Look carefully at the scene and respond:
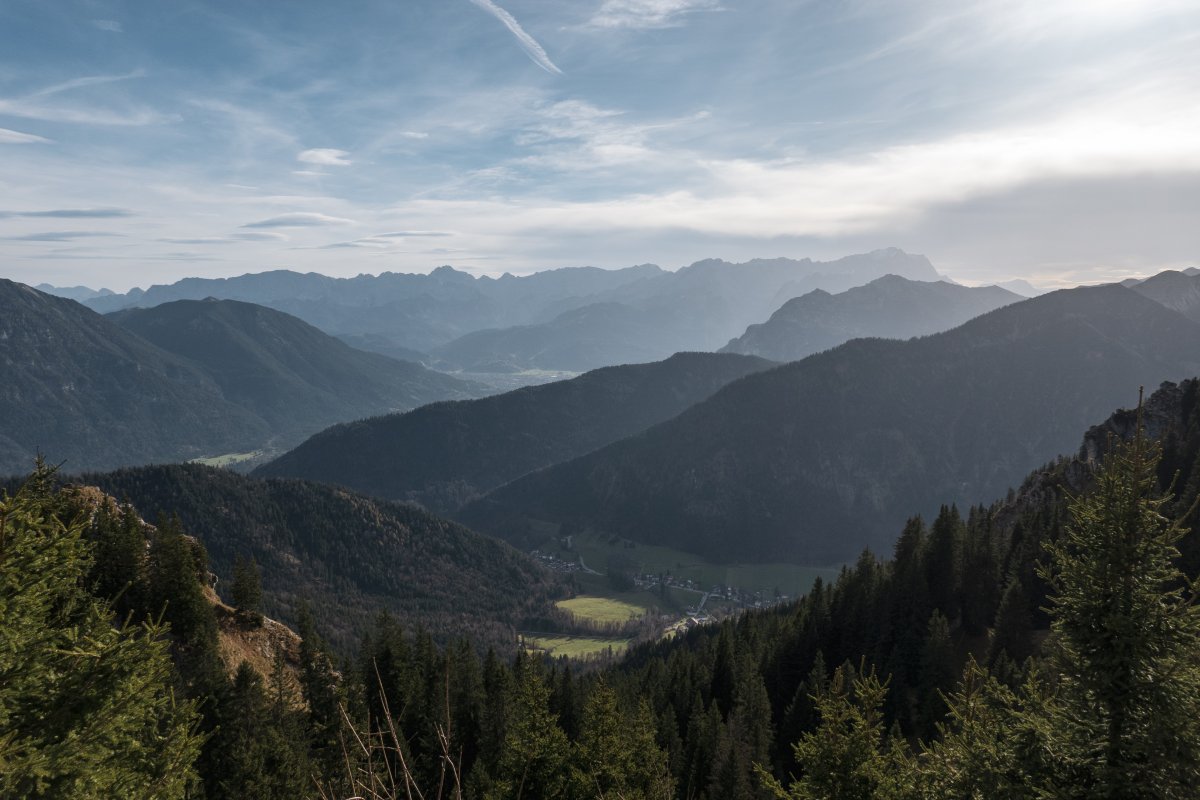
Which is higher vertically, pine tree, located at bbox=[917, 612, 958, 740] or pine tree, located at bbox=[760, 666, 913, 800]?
pine tree, located at bbox=[760, 666, 913, 800]

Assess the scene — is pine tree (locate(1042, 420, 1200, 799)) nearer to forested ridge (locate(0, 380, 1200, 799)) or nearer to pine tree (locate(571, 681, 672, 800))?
forested ridge (locate(0, 380, 1200, 799))

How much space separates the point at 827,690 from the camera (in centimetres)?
4116

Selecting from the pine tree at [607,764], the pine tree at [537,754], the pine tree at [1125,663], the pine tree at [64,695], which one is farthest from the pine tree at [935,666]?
the pine tree at [64,695]

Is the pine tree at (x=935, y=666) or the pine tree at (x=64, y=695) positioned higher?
the pine tree at (x=64, y=695)

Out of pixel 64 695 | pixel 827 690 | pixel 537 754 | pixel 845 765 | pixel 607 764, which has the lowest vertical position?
pixel 537 754

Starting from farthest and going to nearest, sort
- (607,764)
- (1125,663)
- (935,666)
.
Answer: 1. (935,666)
2. (607,764)
3. (1125,663)

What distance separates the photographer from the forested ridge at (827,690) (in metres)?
15.5

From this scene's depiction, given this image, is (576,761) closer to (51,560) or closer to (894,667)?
(51,560)

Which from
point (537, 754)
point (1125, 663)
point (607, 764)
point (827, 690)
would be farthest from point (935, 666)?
point (1125, 663)

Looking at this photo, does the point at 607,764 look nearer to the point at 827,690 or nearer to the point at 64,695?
the point at 827,690

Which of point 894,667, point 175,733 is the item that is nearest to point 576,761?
point 175,733

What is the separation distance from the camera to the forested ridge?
1547cm

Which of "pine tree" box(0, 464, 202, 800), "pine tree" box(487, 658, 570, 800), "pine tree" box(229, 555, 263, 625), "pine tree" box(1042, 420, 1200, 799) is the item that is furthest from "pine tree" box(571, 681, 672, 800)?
"pine tree" box(229, 555, 263, 625)

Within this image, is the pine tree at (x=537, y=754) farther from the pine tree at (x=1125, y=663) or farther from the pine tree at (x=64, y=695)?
the pine tree at (x=1125, y=663)
